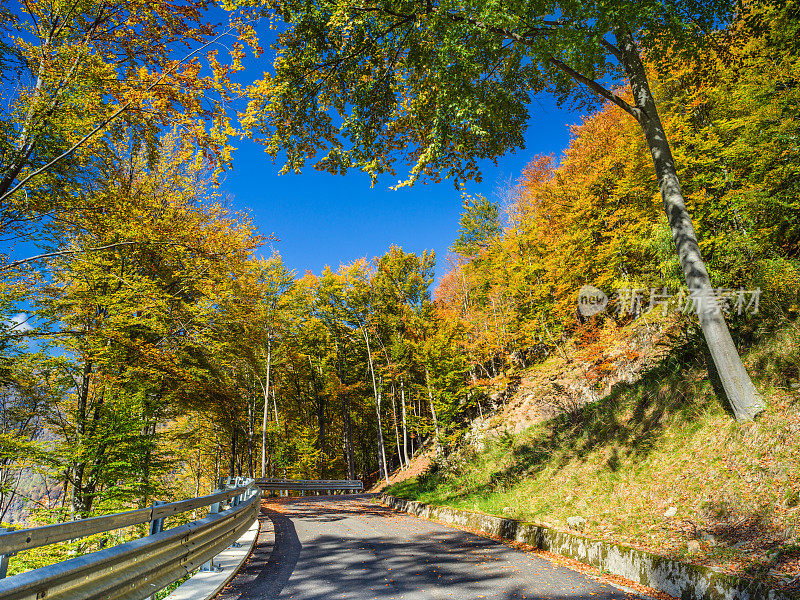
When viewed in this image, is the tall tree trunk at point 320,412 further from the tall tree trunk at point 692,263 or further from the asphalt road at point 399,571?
the tall tree trunk at point 692,263

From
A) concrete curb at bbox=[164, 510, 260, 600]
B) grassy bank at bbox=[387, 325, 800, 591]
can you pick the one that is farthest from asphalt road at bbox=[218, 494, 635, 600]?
grassy bank at bbox=[387, 325, 800, 591]

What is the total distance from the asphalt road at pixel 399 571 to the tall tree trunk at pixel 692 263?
13.5 ft

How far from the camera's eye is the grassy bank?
14.7 feet

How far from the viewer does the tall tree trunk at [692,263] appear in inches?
246

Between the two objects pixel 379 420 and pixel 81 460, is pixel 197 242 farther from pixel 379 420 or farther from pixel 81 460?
pixel 379 420

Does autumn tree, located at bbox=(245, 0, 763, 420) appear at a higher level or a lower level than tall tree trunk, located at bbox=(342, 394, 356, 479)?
higher

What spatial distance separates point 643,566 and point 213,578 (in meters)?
5.08

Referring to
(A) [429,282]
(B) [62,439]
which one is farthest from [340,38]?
(A) [429,282]

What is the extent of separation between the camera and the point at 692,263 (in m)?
7.13

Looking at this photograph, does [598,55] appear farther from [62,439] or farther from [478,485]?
[62,439]

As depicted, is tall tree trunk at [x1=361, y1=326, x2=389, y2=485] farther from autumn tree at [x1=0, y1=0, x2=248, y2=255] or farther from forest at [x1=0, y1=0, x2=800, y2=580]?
autumn tree at [x1=0, y1=0, x2=248, y2=255]

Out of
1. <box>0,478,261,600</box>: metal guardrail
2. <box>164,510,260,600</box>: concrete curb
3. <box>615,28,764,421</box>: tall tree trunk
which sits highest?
<box>615,28,764,421</box>: tall tree trunk

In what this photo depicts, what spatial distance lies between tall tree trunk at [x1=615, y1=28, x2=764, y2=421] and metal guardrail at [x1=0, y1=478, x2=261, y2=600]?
7.96 m

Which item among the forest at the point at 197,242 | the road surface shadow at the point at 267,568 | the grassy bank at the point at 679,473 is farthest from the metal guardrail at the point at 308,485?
the road surface shadow at the point at 267,568
